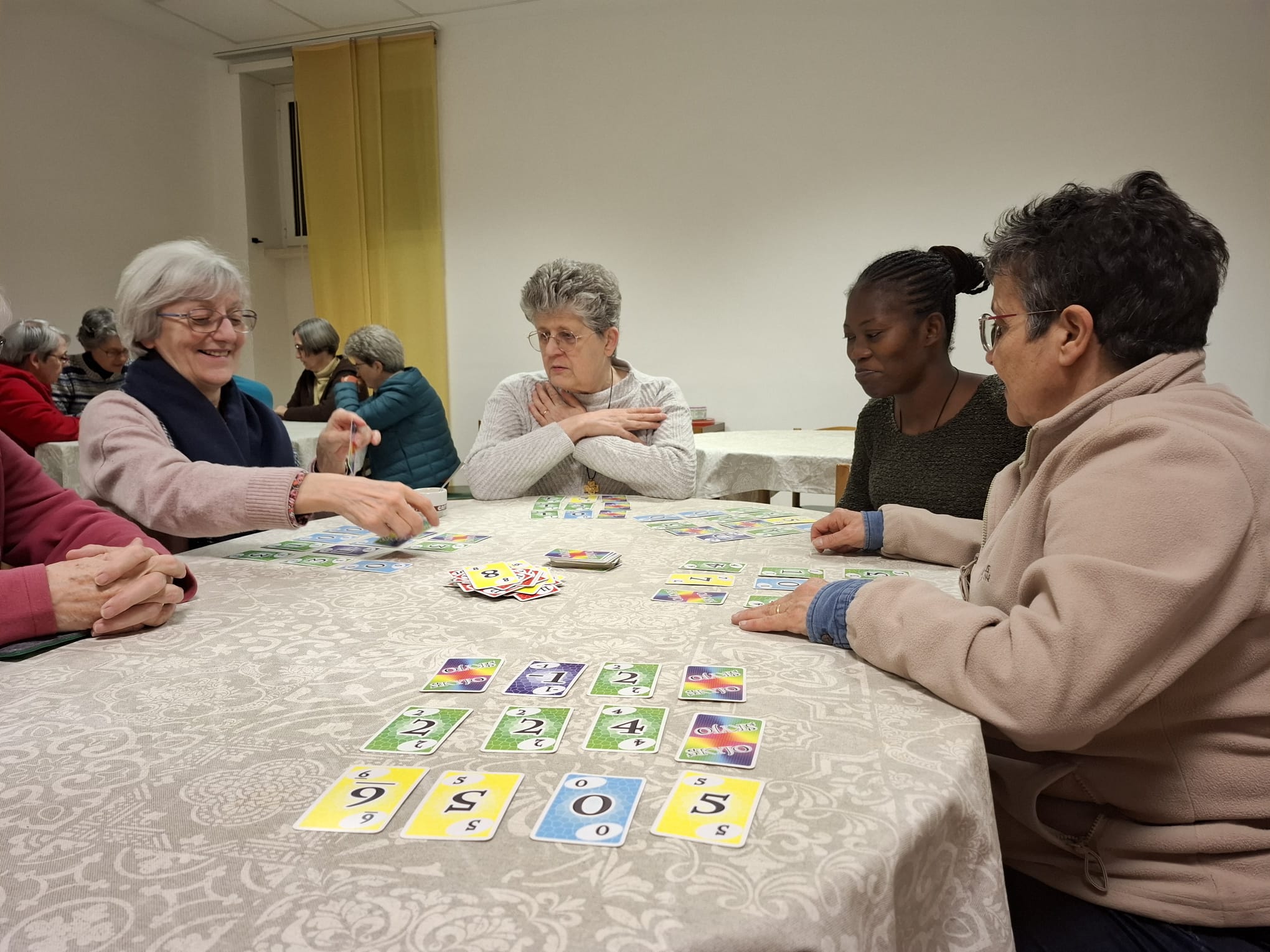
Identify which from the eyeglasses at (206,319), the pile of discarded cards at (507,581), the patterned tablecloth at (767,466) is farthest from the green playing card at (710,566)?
the patterned tablecloth at (767,466)

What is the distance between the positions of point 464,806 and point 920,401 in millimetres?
1732

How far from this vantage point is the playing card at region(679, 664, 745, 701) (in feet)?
3.34

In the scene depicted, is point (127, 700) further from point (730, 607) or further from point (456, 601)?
point (730, 607)

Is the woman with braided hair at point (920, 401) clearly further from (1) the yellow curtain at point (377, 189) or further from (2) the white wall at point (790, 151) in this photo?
(1) the yellow curtain at point (377, 189)

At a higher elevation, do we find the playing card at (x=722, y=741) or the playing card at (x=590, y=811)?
the playing card at (x=590, y=811)

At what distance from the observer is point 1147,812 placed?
1.03m

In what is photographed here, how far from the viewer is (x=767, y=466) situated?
3.71 metres

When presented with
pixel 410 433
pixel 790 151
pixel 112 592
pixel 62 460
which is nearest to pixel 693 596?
pixel 112 592

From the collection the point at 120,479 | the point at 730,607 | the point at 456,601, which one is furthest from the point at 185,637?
the point at 730,607

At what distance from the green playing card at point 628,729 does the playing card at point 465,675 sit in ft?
0.60

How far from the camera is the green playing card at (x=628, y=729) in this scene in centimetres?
89

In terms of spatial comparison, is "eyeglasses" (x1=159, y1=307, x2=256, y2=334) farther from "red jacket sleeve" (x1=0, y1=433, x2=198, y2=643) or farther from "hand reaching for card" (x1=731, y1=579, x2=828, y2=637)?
"hand reaching for card" (x1=731, y1=579, x2=828, y2=637)

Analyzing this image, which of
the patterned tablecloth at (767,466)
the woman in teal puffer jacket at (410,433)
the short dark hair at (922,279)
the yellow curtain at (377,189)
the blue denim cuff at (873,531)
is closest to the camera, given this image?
the blue denim cuff at (873,531)

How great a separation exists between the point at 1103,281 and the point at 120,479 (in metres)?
1.91
